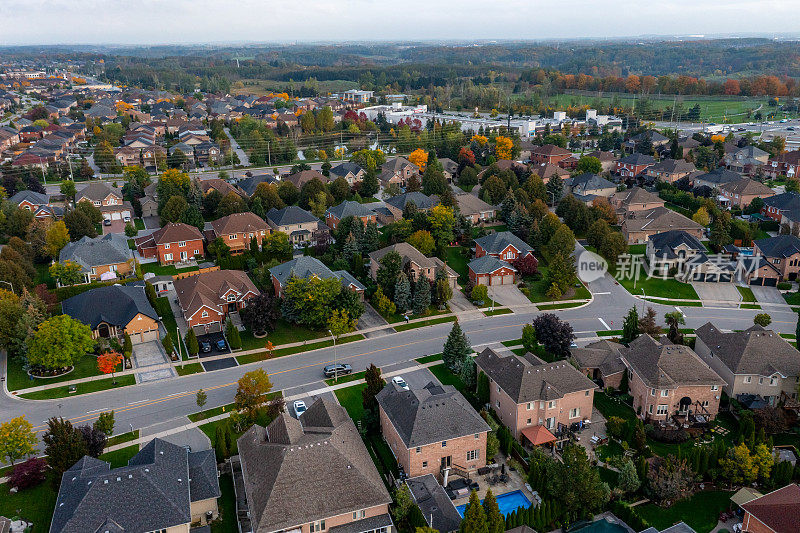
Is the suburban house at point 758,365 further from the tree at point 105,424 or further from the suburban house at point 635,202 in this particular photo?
the suburban house at point 635,202

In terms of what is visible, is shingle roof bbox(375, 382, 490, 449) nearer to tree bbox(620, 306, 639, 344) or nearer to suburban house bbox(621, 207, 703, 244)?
tree bbox(620, 306, 639, 344)

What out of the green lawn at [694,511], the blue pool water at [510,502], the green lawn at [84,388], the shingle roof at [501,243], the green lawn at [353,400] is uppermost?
the shingle roof at [501,243]

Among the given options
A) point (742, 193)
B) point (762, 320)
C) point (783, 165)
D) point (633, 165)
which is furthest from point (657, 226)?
point (783, 165)

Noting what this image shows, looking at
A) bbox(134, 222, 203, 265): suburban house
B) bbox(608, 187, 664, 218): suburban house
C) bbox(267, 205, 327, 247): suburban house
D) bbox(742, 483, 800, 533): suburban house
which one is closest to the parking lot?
bbox(134, 222, 203, 265): suburban house

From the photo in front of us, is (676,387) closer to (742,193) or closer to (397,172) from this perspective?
(742,193)

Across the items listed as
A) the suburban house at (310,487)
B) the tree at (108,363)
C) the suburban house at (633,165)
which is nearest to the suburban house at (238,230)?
the tree at (108,363)
